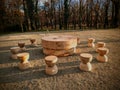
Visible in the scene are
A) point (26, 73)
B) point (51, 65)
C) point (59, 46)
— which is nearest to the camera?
point (51, 65)

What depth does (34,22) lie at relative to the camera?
13.9 meters

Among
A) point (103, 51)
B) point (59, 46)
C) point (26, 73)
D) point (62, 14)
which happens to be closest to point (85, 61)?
point (103, 51)

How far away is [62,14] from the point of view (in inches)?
643

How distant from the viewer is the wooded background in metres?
13.4

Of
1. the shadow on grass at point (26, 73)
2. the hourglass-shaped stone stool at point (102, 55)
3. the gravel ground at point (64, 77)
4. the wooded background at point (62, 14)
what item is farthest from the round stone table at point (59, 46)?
the wooded background at point (62, 14)

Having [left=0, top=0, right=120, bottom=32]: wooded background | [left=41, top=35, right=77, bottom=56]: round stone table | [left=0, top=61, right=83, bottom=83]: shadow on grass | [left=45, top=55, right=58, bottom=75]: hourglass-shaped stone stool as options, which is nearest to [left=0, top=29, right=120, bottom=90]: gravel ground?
[left=0, top=61, right=83, bottom=83]: shadow on grass

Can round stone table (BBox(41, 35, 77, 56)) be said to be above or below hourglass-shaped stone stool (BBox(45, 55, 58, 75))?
above

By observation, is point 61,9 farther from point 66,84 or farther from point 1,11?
point 66,84

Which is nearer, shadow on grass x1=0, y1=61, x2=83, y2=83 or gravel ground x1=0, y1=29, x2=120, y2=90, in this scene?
gravel ground x1=0, y1=29, x2=120, y2=90

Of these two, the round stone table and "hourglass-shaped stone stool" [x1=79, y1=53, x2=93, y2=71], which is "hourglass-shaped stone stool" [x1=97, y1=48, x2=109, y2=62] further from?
the round stone table

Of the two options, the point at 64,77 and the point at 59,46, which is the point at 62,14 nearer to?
the point at 59,46

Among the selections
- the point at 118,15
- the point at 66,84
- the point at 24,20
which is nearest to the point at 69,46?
the point at 66,84

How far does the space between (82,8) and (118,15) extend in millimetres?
5261

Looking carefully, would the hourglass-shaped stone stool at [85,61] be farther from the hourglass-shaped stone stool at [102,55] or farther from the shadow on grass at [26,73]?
the hourglass-shaped stone stool at [102,55]
